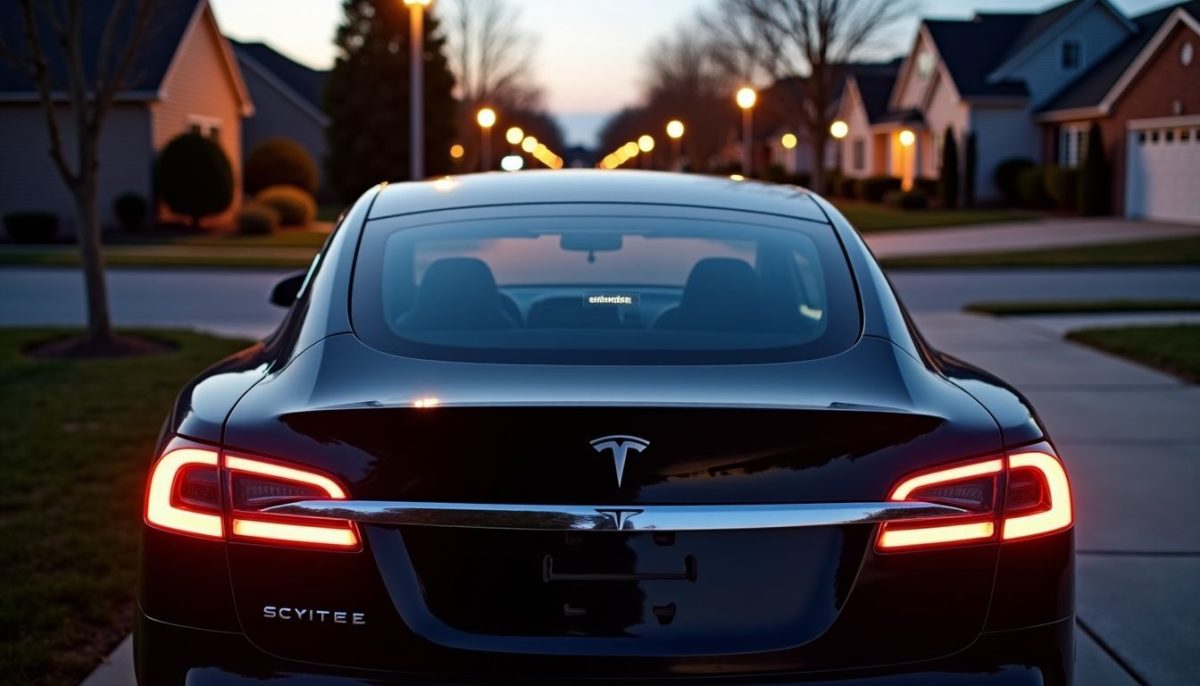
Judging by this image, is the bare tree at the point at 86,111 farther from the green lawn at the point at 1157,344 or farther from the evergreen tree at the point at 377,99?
the evergreen tree at the point at 377,99

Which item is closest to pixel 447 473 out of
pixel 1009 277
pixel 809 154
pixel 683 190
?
pixel 683 190

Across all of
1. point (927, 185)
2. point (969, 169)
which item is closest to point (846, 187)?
point (927, 185)

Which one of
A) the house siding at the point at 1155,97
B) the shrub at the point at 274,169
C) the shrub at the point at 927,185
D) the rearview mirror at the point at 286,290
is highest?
the house siding at the point at 1155,97

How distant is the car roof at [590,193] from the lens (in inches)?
152

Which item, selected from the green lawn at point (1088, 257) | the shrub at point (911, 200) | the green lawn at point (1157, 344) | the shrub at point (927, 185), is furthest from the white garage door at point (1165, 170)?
the green lawn at point (1157, 344)

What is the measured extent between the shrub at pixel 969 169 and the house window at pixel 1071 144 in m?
2.78

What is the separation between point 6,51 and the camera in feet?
35.0

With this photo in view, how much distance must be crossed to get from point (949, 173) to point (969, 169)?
44.6 inches

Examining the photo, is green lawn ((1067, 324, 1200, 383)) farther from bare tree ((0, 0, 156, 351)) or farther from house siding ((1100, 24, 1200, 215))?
house siding ((1100, 24, 1200, 215))

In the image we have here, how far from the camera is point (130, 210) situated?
3105cm

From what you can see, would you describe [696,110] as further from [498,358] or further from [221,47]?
[498,358]

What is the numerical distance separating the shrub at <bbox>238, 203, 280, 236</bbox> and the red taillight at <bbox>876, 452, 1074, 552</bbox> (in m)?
30.2

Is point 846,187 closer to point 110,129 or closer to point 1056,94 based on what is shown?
point 1056,94

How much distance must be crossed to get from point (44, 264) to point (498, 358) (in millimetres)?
22149
